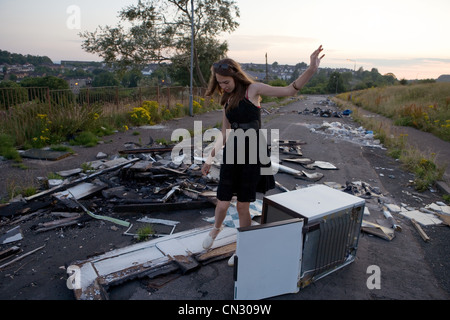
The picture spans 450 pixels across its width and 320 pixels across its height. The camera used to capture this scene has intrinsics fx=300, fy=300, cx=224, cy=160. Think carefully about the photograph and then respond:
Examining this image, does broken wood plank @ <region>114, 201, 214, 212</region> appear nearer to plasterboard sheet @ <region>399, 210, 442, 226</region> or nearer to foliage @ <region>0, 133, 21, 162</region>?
plasterboard sheet @ <region>399, 210, 442, 226</region>

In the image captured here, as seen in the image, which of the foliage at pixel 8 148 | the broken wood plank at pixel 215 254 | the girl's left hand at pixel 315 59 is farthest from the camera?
the foliage at pixel 8 148

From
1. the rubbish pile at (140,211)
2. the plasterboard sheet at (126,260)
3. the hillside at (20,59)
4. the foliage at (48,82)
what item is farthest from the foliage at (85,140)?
the foliage at (48,82)

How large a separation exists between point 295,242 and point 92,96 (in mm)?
12489

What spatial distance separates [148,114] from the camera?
13.2 meters

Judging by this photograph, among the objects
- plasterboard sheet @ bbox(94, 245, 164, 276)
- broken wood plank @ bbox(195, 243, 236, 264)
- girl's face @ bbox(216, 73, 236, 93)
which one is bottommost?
broken wood plank @ bbox(195, 243, 236, 264)

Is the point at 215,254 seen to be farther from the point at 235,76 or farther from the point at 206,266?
the point at 235,76

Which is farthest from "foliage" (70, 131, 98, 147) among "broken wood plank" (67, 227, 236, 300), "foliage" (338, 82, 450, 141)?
"foliage" (338, 82, 450, 141)

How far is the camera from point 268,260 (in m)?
2.52

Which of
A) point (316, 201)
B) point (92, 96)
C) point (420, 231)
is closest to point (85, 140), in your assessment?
point (92, 96)

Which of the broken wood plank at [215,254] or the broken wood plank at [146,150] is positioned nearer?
the broken wood plank at [215,254]

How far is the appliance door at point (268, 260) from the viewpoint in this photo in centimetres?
237

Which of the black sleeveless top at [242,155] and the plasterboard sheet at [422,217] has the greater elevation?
the black sleeveless top at [242,155]

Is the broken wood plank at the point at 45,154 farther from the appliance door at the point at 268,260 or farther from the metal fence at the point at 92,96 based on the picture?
the appliance door at the point at 268,260

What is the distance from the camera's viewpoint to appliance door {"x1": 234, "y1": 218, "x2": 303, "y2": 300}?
93.2 inches
